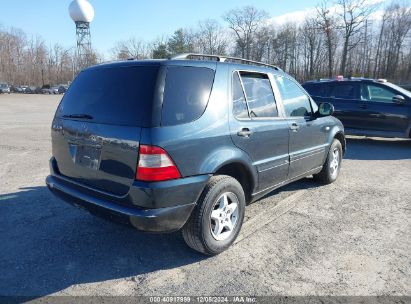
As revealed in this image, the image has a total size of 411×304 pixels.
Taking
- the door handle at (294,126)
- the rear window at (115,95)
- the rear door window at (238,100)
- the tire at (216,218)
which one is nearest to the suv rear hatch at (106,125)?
the rear window at (115,95)

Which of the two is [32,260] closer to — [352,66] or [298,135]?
[298,135]

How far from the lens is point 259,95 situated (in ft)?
13.1

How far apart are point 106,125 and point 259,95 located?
183 centimetres

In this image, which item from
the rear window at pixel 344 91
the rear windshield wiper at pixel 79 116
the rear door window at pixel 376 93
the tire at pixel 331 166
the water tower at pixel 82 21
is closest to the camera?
the rear windshield wiper at pixel 79 116

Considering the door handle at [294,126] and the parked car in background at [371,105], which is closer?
the door handle at [294,126]

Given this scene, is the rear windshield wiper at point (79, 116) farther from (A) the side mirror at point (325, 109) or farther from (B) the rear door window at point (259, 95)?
(A) the side mirror at point (325, 109)

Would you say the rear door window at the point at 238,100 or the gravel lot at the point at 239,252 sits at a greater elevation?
the rear door window at the point at 238,100

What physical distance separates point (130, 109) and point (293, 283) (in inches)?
80.7

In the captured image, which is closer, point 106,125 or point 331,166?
point 106,125

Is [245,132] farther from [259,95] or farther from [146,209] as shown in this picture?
[146,209]

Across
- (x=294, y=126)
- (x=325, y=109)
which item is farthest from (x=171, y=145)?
(x=325, y=109)

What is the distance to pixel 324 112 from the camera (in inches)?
199

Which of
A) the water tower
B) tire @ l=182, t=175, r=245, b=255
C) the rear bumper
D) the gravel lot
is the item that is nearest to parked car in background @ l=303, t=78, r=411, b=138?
the gravel lot

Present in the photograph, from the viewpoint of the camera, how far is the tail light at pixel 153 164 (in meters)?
2.79
